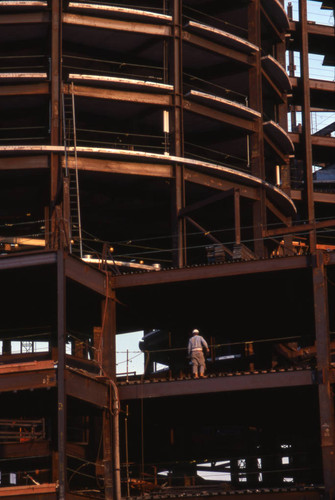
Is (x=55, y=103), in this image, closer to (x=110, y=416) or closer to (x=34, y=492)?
(x=110, y=416)

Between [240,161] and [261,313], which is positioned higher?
[240,161]

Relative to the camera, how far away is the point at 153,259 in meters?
48.6

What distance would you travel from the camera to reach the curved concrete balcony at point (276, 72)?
191 feet

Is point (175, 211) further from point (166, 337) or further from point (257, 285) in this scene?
point (166, 337)

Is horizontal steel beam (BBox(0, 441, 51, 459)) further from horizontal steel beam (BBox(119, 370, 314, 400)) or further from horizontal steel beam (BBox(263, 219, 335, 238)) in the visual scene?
horizontal steel beam (BBox(263, 219, 335, 238))

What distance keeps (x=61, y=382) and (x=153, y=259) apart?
12.0 meters

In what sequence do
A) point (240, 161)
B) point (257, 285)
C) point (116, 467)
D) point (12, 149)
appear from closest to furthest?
point (116, 467) → point (257, 285) → point (12, 149) → point (240, 161)

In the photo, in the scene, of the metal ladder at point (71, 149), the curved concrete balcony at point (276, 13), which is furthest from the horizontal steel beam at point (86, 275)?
the curved concrete balcony at point (276, 13)

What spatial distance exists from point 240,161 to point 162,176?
41.0 ft

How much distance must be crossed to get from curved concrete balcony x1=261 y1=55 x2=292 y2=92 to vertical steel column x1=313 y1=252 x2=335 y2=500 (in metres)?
19.7

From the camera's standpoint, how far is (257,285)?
44500 millimetres

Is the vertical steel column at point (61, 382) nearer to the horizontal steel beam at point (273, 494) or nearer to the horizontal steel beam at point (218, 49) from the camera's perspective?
the horizontal steel beam at point (273, 494)

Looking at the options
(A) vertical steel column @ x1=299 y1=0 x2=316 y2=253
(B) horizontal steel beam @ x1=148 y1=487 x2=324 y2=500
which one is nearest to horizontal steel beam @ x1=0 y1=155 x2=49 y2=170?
(B) horizontal steel beam @ x1=148 y1=487 x2=324 y2=500

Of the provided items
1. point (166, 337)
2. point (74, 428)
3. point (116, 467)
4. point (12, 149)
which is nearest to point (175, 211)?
point (12, 149)
